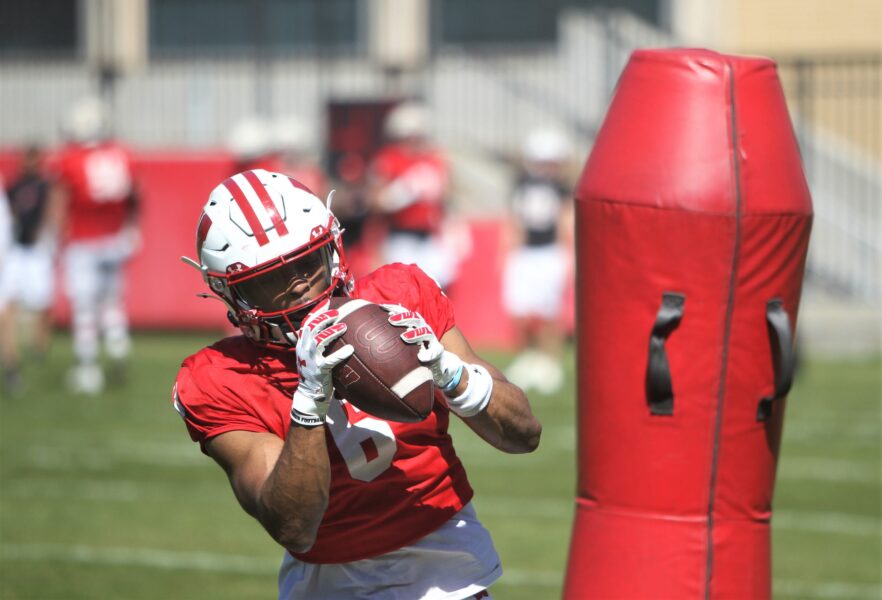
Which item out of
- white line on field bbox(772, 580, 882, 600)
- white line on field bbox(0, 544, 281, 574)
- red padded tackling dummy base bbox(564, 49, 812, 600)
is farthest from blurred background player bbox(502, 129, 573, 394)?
red padded tackling dummy base bbox(564, 49, 812, 600)

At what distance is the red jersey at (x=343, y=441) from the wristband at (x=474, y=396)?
20cm

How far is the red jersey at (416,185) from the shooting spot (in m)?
13.5

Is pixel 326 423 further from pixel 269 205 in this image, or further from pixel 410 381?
pixel 269 205

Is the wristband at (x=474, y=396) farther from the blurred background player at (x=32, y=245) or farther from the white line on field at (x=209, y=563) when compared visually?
the blurred background player at (x=32, y=245)

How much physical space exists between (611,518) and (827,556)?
3342mm

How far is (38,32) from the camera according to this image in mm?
23984

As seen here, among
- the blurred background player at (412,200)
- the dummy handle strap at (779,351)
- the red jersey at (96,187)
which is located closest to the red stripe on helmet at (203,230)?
the dummy handle strap at (779,351)

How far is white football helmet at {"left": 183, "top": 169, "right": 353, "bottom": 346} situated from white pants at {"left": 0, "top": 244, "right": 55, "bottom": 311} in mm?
10955

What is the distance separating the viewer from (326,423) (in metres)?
3.52

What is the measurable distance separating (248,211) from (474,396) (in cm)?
66

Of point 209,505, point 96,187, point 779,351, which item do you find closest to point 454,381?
point 779,351

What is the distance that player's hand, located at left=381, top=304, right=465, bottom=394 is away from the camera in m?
3.26

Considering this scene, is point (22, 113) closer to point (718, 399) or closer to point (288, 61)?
point (288, 61)

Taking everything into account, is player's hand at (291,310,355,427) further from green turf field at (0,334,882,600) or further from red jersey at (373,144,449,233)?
red jersey at (373,144,449,233)
